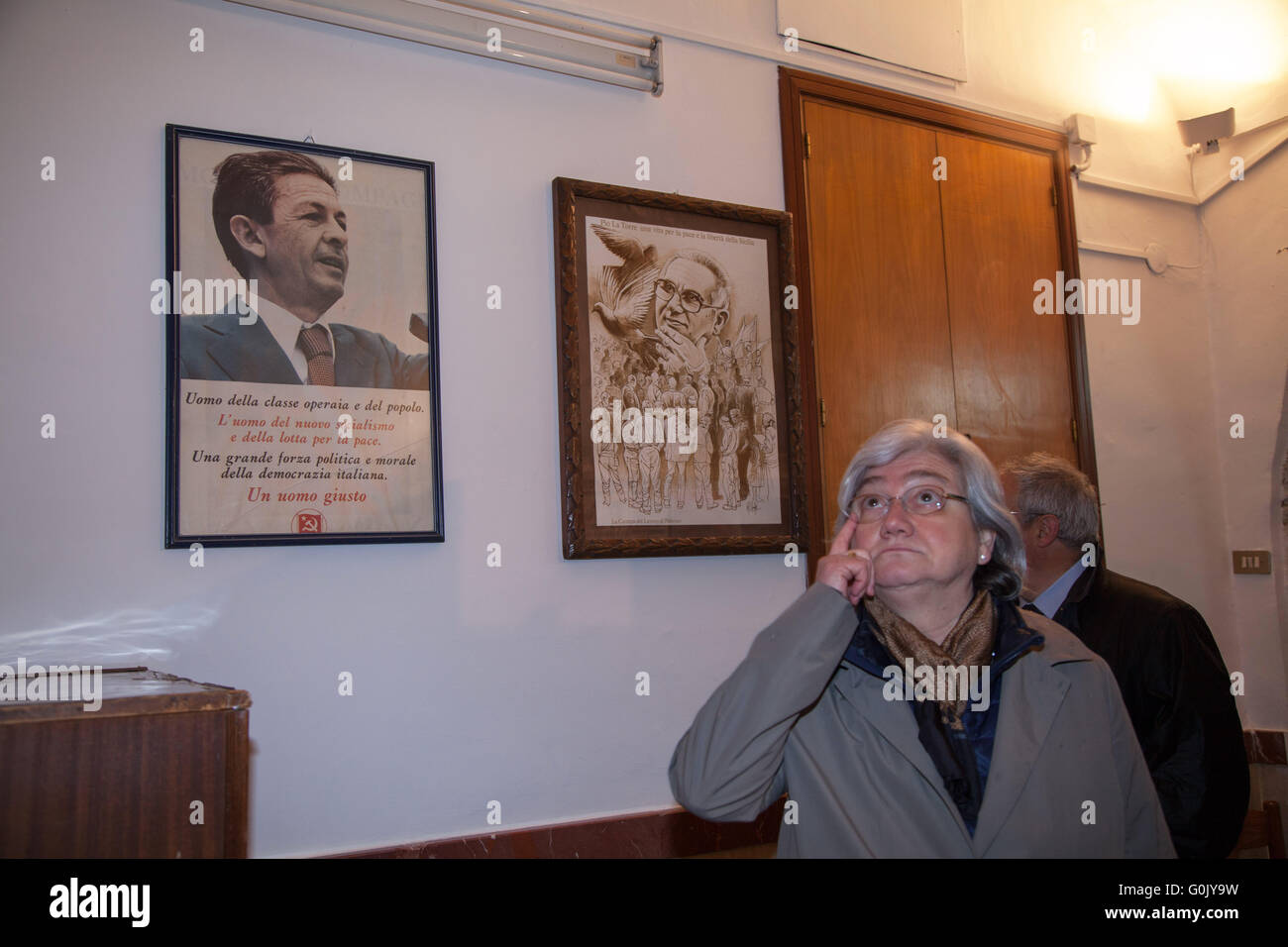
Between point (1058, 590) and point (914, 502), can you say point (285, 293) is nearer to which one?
point (914, 502)

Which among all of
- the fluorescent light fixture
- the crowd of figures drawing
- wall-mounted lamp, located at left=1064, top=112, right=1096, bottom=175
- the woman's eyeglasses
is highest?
wall-mounted lamp, located at left=1064, top=112, right=1096, bottom=175

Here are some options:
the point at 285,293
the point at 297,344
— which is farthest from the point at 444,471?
the point at 285,293

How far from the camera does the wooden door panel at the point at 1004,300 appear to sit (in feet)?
13.7

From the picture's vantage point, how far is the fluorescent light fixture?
2.96m

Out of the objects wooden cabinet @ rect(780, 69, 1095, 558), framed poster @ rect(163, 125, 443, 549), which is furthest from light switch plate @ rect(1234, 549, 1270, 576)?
framed poster @ rect(163, 125, 443, 549)

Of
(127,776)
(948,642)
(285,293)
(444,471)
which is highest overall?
(285,293)

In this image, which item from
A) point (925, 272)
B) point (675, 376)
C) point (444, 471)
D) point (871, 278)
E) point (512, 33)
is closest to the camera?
point (444, 471)

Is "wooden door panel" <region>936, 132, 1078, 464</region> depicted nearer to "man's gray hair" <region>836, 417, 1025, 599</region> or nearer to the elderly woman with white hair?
"man's gray hair" <region>836, 417, 1025, 599</region>

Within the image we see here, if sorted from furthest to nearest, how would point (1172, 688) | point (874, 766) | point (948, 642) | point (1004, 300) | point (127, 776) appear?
point (1004, 300) → point (1172, 688) → point (948, 642) → point (874, 766) → point (127, 776)

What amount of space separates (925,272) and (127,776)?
3.46 m

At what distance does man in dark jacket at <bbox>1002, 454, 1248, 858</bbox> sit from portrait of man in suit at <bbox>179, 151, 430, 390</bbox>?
1.97 metres

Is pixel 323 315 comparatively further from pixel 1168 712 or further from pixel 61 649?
pixel 1168 712

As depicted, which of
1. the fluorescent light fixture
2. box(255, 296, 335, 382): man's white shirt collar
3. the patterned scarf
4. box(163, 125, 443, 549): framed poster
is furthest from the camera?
the fluorescent light fixture

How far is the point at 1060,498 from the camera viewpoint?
3.09 metres
